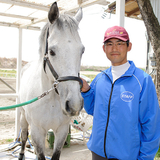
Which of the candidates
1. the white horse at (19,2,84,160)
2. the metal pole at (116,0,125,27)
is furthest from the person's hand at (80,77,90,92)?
the metal pole at (116,0,125,27)

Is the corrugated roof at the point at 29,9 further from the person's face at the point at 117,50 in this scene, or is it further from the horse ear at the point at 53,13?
the person's face at the point at 117,50

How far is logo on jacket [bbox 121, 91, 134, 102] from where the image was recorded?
49.1 inches

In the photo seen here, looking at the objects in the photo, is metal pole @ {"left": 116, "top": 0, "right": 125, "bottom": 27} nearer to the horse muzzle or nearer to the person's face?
the person's face

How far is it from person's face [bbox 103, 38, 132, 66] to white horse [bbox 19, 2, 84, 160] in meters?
0.27

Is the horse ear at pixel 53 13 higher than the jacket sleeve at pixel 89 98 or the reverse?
higher

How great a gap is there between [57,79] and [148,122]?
2.66ft

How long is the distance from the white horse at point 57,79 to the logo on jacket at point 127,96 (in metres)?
0.33

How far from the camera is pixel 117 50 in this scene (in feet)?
4.58

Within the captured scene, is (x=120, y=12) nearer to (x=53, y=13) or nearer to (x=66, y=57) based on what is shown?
(x=53, y=13)

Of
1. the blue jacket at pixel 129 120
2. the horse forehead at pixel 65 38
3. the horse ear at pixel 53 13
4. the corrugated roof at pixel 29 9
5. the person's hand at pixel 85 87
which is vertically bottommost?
the blue jacket at pixel 129 120

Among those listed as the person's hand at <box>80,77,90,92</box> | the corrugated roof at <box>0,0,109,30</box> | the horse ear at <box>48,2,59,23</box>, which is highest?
the corrugated roof at <box>0,0,109,30</box>

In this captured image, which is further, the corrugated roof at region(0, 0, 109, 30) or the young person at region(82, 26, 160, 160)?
the corrugated roof at region(0, 0, 109, 30)

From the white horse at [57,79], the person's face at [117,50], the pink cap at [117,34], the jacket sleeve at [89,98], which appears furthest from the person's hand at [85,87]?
the pink cap at [117,34]

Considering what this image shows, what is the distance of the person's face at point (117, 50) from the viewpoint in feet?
4.53
